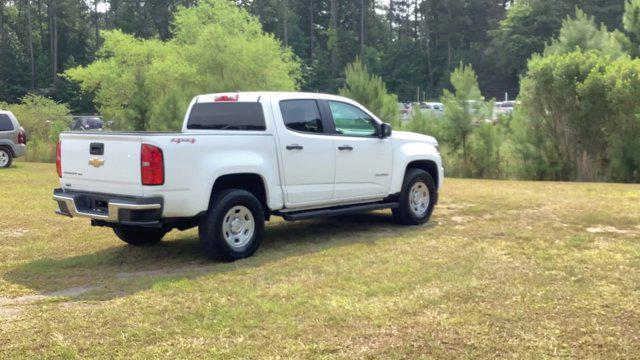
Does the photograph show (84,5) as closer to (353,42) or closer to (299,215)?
(353,42)

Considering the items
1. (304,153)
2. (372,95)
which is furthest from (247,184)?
(372,95)

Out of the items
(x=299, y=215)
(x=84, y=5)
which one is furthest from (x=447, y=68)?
(x=299, y=215)

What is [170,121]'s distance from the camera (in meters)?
22.0

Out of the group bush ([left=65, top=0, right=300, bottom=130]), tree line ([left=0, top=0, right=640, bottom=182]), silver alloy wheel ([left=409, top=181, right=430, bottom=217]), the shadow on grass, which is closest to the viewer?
the shadow on grass

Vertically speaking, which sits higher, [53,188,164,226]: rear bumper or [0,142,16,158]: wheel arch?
[0,142,16,158]: wheel arch

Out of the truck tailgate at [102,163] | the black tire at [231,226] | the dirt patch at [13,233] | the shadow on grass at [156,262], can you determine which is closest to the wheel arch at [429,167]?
the shadow on grass at [156,262]

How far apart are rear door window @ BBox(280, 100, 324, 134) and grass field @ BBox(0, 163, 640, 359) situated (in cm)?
144

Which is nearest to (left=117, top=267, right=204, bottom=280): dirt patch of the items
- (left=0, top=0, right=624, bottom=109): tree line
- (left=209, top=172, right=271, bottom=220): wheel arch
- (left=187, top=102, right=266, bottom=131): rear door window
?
(left=209, top=172, right=271, bottom=220): wheel arch

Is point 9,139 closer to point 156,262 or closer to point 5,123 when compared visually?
point 5,123

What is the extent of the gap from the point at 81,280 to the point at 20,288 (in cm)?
55

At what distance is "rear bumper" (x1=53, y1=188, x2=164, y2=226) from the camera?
604 cm

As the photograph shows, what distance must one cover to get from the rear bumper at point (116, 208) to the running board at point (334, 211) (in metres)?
1.75

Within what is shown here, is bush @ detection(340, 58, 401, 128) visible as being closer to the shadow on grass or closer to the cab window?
the shadow on grass

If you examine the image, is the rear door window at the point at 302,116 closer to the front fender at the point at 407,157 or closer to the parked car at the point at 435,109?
the front fender at the point at 407,157
